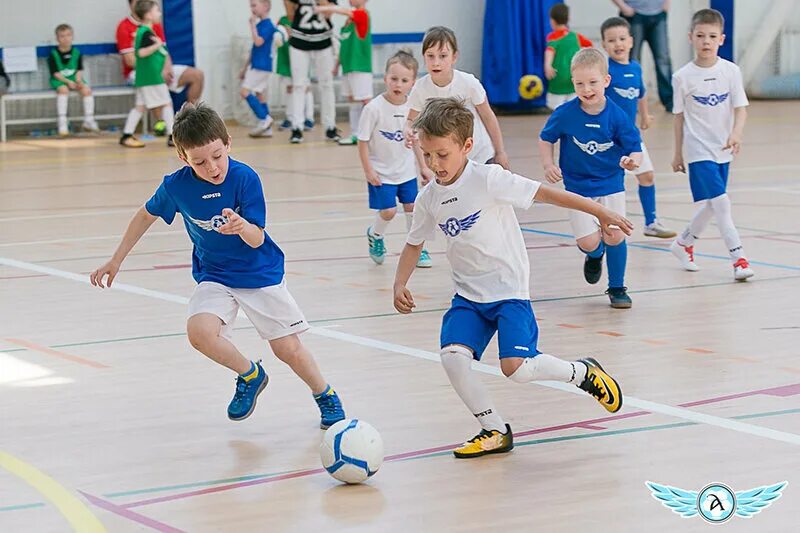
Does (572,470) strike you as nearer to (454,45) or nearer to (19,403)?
(19,403)

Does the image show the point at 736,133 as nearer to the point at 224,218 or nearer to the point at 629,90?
the point at 629,90

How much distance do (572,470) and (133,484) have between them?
151 centimetres

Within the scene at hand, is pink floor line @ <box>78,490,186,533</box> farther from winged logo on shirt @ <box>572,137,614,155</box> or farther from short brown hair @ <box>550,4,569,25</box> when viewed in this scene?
short brown hair @ <box>550,4,569,25</box>

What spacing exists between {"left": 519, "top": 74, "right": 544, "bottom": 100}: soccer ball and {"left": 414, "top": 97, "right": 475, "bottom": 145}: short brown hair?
1663cm

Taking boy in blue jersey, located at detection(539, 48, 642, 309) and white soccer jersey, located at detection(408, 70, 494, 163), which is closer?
boy in blue jersey, located at detection(539, 48, 642, 309)

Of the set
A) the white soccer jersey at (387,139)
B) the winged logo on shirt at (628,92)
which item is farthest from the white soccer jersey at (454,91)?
the winged logo on shirt at (628,92)

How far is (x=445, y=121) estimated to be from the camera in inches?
194

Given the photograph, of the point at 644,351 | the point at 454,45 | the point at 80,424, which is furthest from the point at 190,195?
the point at 454,45

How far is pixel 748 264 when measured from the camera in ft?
28.0

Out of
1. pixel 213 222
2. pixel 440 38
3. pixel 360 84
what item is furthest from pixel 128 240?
pixel 360 84

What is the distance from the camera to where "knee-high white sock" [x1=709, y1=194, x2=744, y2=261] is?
8.41 meters

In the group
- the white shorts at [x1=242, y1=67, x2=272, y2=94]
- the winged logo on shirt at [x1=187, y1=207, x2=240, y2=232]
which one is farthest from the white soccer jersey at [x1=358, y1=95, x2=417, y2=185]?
the white shorts at [x1=242, y1=67, x2=272, y2=94]

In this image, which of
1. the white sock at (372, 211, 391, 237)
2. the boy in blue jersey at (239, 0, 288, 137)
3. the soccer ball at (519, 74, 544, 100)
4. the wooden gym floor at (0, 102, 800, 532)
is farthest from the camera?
the soccer ball at (519, 74, 544, 100)

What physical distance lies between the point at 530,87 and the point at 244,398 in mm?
16651
